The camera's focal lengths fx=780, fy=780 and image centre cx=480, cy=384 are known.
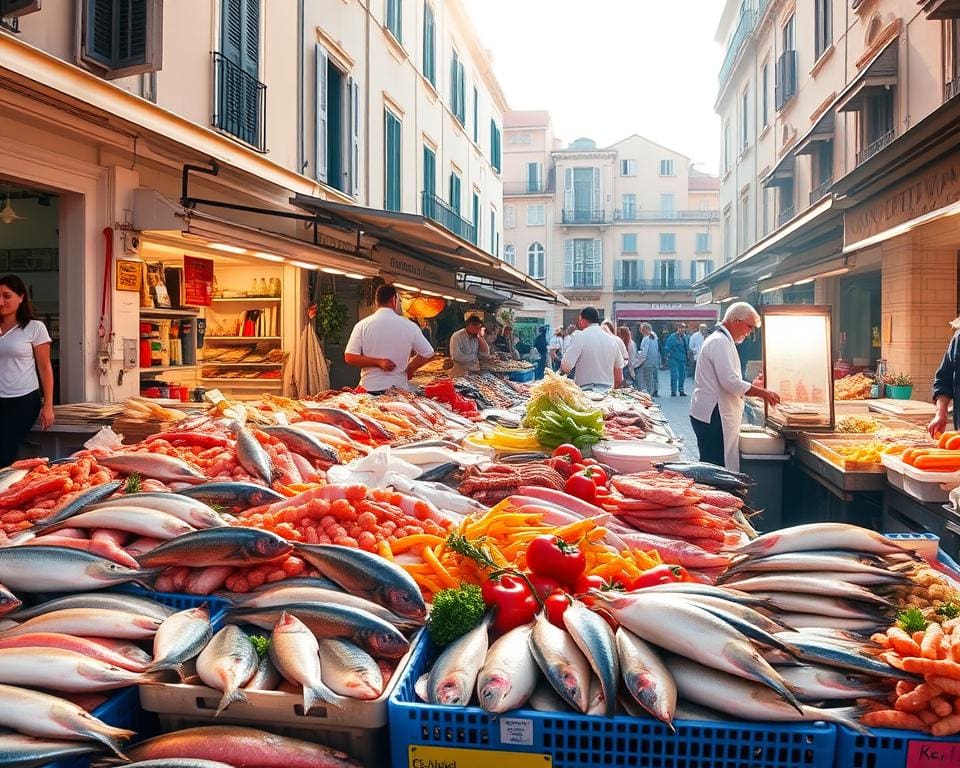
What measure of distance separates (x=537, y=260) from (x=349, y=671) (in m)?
52.4

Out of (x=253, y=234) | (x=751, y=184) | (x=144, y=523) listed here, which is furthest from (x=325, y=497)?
(x=751, y=184)

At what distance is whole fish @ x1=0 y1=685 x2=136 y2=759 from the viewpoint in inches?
76.7

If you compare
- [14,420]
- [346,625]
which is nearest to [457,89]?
[14,420]

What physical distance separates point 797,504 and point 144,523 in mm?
6464

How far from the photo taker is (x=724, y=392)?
7852 millimetres

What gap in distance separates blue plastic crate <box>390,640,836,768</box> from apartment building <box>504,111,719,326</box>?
50.6m

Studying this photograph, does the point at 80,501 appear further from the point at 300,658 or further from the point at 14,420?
the point at 14,420

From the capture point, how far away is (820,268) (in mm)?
13922

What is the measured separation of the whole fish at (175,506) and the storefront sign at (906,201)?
5.99m

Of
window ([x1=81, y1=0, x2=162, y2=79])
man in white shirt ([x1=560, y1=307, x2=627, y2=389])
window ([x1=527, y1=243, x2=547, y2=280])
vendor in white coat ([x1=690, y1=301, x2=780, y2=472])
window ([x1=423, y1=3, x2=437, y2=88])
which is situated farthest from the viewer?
window ([x1=527, y1=243, x2=547, y2=280])

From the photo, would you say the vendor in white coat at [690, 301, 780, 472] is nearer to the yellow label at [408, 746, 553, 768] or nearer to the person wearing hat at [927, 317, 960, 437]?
the person wearing hat at [927, 317, 960, 437]

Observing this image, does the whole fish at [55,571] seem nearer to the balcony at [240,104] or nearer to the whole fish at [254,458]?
the whole fish at [254,458]

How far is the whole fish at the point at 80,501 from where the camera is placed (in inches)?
126

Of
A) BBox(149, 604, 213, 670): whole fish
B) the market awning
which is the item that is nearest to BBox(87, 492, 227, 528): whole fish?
BBox(149, 604, 213, 670): whole fish
